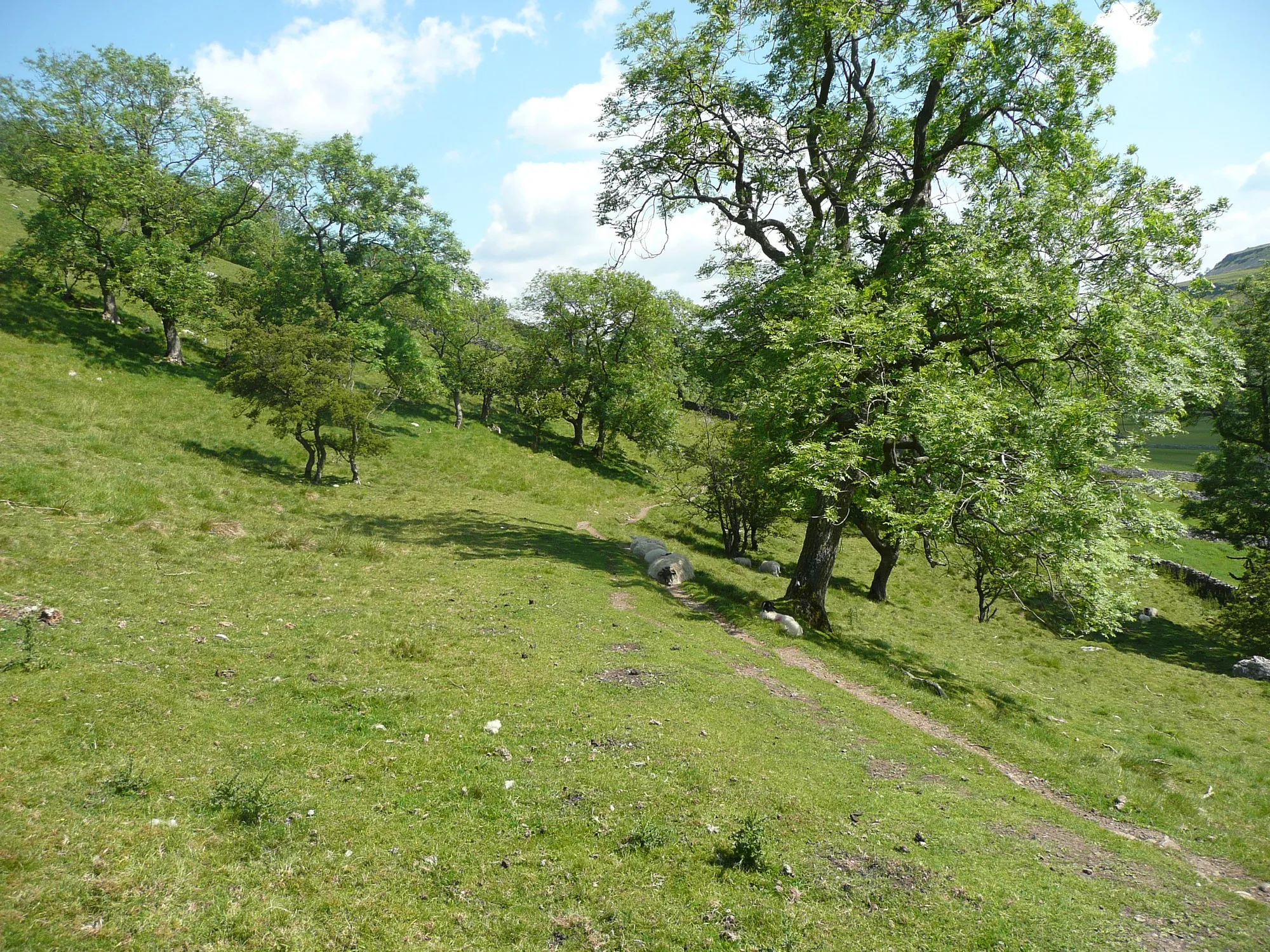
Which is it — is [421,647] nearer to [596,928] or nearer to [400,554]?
[596,928]

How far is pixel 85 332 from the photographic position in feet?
118

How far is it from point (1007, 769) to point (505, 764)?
12251mm

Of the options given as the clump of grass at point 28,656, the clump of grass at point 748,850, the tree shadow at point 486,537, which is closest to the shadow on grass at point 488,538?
the tree shadow at point 486,537

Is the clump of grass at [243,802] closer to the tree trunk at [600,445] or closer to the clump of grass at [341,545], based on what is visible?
the clump of grass at [341,545]

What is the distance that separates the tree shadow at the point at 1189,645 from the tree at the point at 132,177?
5909cm

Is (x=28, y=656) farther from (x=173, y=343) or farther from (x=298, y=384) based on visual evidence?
(x=173, y=343)

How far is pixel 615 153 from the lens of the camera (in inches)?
1011

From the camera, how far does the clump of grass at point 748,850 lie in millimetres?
8219

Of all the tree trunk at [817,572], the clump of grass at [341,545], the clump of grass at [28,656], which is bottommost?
the clump of grass at [341,545]

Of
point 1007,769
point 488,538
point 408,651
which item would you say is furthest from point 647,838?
point 488,538

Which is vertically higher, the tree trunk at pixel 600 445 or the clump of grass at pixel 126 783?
the tree trunk at pixel 600 445

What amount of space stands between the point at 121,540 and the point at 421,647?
10716 millimetres

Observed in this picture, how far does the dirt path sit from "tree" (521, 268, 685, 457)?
119ft

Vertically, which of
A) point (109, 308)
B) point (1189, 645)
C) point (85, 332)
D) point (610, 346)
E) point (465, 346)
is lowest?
point (1189, 645)
